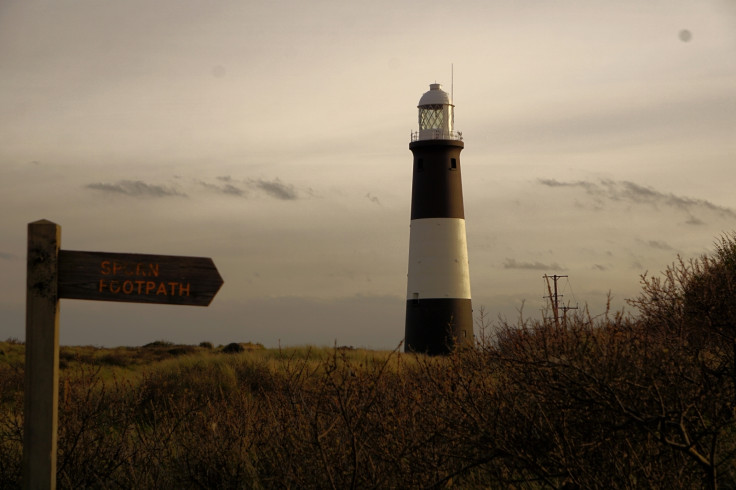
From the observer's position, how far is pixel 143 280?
4.98 m

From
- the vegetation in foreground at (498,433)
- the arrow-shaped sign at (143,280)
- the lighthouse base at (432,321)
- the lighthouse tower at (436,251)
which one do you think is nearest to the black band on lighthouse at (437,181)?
the lighthouse tower at (436,251)

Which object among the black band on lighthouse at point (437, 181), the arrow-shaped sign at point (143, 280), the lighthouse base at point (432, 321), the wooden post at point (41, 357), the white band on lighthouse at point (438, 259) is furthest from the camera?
the black band on lighthouse at point (437, 181)

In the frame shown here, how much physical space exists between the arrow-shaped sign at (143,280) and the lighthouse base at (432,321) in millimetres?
20062

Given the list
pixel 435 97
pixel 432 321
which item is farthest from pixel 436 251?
pixel 435 97

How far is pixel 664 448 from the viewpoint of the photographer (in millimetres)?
5262

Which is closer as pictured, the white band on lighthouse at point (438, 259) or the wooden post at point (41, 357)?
the wooden post at point (41, 357)

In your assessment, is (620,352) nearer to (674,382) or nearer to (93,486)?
(674,382)

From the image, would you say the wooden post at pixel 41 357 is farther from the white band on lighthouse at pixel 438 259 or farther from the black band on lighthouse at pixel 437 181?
the black band on lighthouse at pixel 437 181

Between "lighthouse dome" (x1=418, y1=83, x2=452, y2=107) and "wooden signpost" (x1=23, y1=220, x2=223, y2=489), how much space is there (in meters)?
23.1

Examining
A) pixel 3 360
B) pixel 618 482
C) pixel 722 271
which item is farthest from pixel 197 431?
pixel 3 360

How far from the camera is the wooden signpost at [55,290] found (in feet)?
15.8

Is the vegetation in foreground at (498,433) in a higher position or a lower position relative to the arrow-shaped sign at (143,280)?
lower

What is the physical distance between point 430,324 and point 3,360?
1260cm

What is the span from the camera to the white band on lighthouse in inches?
992
